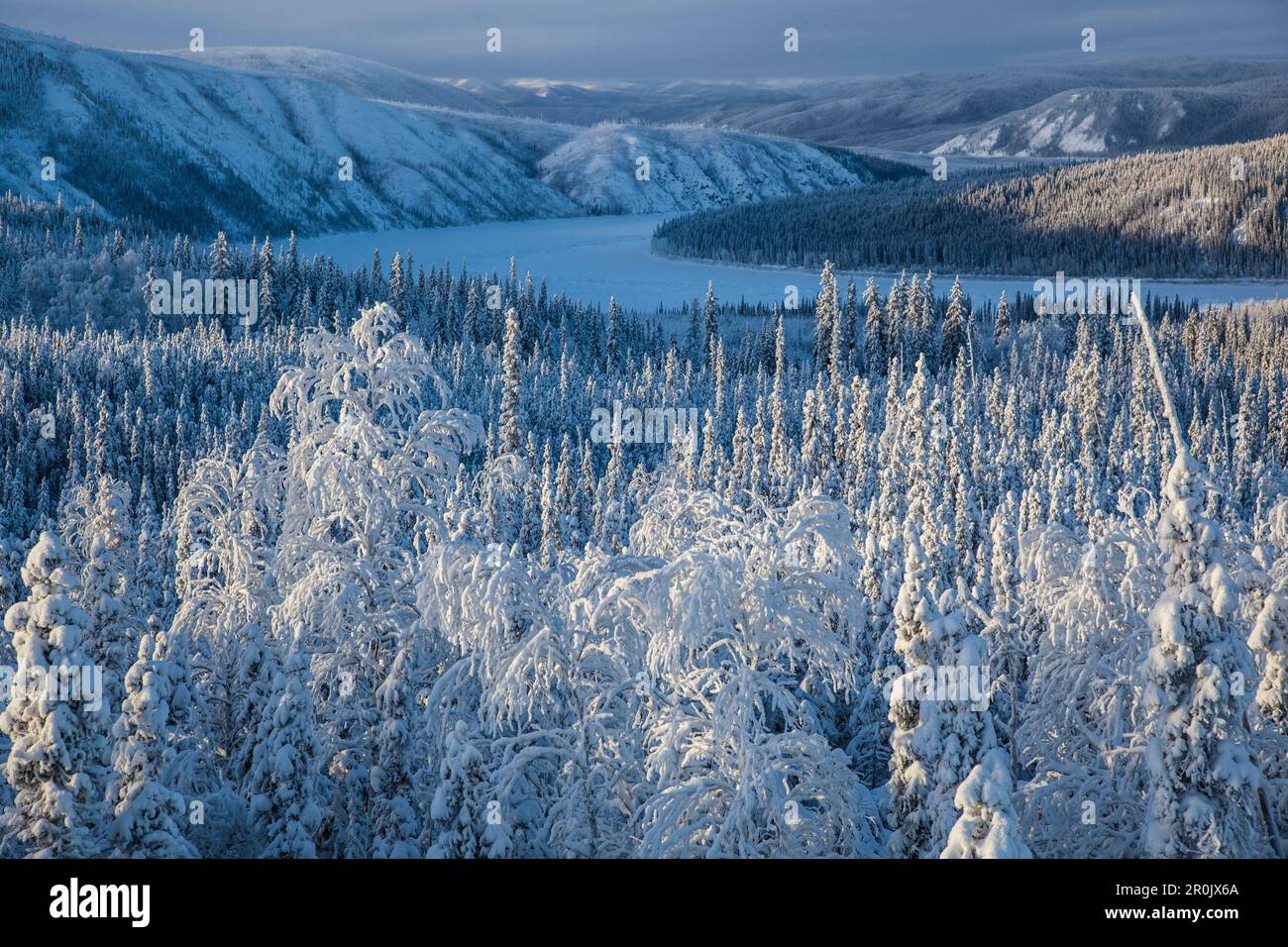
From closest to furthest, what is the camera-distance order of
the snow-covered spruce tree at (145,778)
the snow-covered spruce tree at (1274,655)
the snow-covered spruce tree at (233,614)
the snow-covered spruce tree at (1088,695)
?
the snow-covered spruce tree at (145,778)
the snow-covered spruce tree at (1088,695)
the snow-covered spruce tree at (1274,655)
the snow-covered spruce tree at (233,614)

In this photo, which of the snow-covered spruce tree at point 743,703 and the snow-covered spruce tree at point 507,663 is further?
the snow-covered spruce tree at point 507,663

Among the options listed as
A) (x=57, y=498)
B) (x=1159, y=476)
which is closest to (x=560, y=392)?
(x=57, y=498)

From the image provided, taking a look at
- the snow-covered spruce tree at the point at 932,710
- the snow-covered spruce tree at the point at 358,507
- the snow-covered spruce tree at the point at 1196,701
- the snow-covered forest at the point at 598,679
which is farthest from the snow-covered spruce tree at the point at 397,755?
the snow-covered spruce tree at the point at 1196,701

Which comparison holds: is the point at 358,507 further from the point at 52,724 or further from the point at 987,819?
the point at 987,819

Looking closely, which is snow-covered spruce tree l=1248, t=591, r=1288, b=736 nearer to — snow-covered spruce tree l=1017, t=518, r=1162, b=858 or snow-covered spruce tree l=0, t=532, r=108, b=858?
snow-covered spruce tree l=1017, t=518, r=1162, b=858

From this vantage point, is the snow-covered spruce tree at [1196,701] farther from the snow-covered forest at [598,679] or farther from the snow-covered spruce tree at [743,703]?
the snow-covered spruce tree at [743,703]

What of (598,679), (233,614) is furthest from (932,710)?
(233,614)

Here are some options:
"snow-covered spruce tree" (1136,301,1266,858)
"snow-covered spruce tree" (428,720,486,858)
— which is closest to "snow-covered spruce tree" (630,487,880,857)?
"snow-covered spruce tree" (428,720,486,858)

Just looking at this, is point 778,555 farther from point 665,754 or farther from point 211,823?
point 211,823
